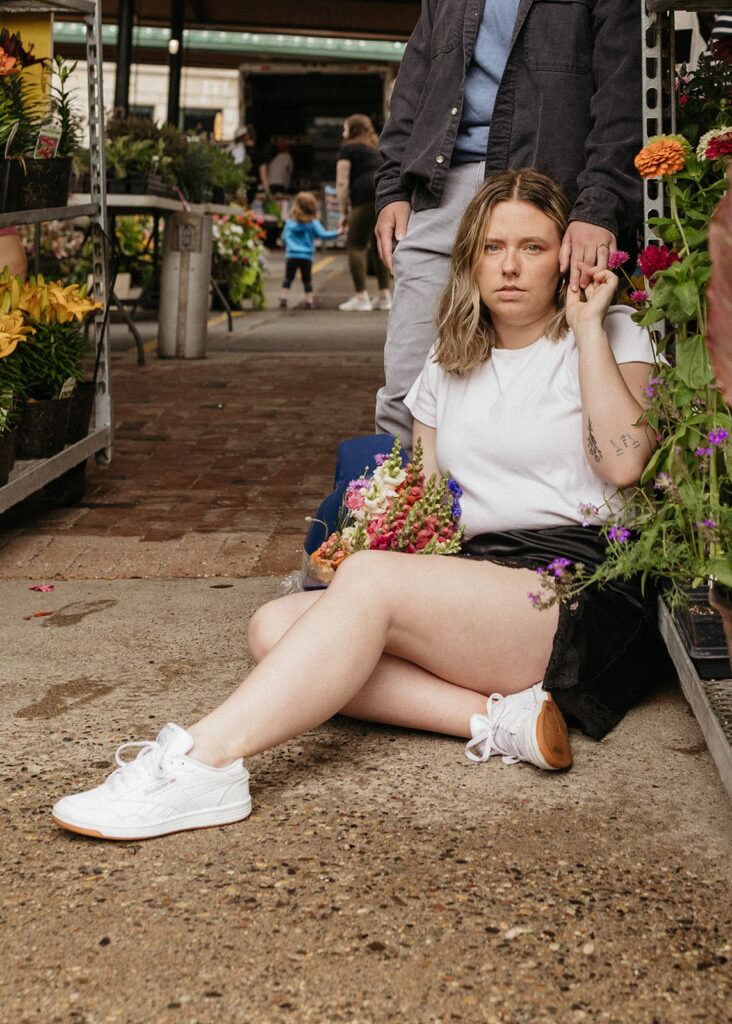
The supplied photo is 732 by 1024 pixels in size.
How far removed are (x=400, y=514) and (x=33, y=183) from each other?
227 cm

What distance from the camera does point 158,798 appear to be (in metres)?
2.10

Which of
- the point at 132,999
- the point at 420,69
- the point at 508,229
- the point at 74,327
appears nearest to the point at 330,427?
the point at 74,327

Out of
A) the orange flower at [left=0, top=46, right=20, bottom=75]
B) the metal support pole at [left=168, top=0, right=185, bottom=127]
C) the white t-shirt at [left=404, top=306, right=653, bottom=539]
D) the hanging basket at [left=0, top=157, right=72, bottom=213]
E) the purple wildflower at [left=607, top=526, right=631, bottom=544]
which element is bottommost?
the purple wildflower at [left=607, top=526, right=631, bottom=544]

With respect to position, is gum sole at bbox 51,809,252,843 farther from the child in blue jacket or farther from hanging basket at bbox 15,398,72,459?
the child in blue jacket

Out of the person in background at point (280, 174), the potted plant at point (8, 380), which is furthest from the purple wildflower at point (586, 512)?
the person in background at point (280, 174)

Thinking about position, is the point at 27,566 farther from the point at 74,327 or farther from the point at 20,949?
the point at 20,949

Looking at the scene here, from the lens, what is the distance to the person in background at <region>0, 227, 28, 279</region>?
439 cm

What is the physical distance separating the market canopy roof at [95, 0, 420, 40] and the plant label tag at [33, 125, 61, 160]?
9.74 meters

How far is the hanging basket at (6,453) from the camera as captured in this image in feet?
12.6

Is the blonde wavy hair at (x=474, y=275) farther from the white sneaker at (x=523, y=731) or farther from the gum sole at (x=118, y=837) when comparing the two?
the gum sole at (x=118, y=837)

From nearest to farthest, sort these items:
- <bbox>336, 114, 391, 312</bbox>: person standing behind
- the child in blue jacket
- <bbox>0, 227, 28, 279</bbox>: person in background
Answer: <bbox>0, 227, 28, 279</bbox>: person in background < <bbox>336, 114, 391, 312</bbox>: person standing behind < the child in blue jacket

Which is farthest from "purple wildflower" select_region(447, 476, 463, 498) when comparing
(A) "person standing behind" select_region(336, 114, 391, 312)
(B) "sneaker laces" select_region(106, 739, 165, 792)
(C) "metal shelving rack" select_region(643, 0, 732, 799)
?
(A) "person standing behind" select_region(336, 114, 391, 312)

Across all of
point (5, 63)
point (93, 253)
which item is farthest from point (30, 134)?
point (93, 253)

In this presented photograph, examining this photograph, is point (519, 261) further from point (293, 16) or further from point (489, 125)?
point (293, 16)
